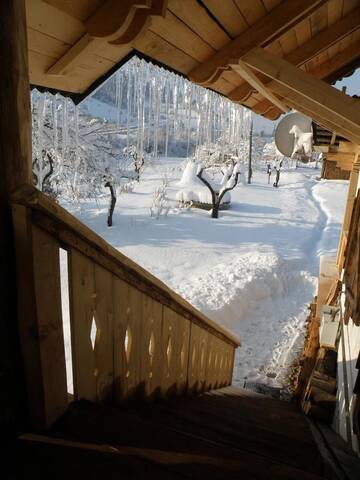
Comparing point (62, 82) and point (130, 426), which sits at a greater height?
point (62, 82)

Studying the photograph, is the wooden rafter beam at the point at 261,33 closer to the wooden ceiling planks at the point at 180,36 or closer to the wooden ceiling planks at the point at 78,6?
the wooden ceiling planks at the point at 180,36

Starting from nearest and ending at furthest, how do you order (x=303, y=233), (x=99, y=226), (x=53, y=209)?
(x=53, y=209) < (x=99, y=226) < (x=303, y=233)

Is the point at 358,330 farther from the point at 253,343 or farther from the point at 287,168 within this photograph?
the point at 287,168

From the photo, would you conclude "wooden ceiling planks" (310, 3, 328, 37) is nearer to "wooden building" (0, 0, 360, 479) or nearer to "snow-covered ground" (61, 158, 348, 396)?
"wooden building" (0, 0, 360, 479)

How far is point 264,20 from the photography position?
7.53 feet

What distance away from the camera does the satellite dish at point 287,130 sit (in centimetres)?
462

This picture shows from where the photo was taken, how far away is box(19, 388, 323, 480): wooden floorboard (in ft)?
3.82

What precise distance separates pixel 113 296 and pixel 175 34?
1.57 meters

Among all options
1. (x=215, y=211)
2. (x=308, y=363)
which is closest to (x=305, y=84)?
Answer: (x=308, y=363)

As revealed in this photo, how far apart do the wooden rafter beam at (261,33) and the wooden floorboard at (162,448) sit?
2297 mm

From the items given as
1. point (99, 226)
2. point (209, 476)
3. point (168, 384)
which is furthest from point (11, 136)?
point (99, 226)

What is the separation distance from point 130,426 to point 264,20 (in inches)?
98.7

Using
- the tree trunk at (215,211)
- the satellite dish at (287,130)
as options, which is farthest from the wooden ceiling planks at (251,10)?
the tree trunk at (215,211)

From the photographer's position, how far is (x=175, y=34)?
206 centimetres
